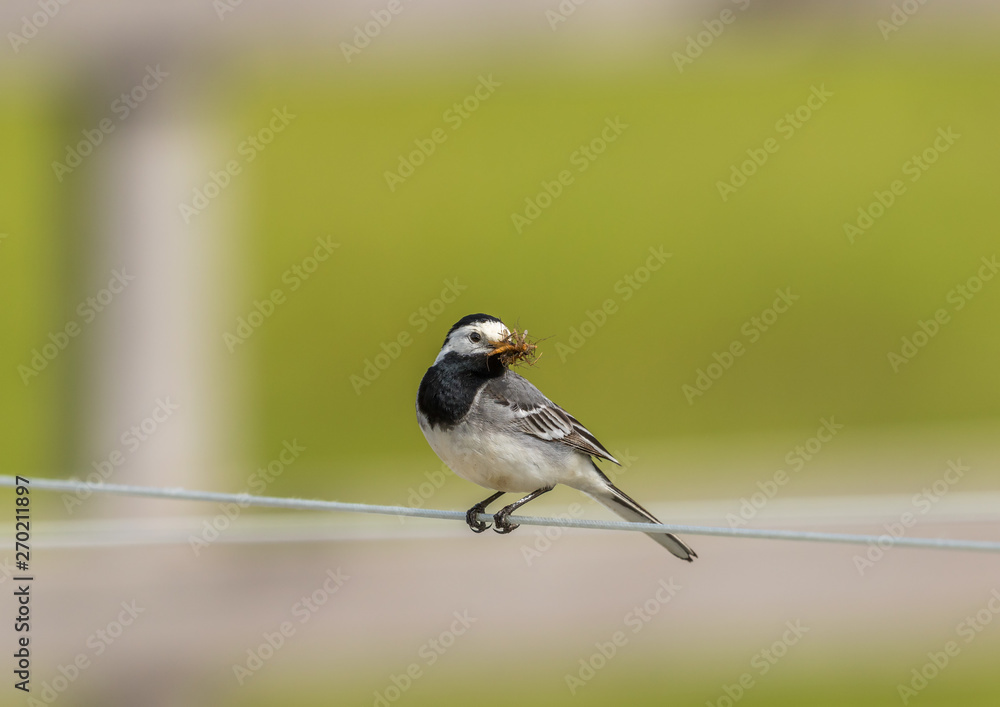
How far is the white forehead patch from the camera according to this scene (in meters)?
2.67

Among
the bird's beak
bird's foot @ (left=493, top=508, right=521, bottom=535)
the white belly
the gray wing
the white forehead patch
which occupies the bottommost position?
bird's foot @ (left=493, top=508, right=521, bottom=535)

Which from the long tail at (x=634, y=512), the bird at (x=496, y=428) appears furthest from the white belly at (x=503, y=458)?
the long tail at (x=634, y=512)

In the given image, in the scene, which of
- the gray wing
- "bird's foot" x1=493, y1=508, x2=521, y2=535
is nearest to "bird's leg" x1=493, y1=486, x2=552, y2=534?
"bird's foot" x1=493, y1=508, x2=521, y2=535

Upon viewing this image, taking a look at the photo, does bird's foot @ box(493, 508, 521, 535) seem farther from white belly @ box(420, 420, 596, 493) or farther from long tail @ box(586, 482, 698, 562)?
long tail @ box(586, 482, 698, 562)

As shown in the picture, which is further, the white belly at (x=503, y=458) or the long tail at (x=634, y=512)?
the long tail at (x=634, y=512)

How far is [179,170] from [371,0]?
2.96 feet

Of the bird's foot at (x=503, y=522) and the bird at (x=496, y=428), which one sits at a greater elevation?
the bird at (x=496, y=428)

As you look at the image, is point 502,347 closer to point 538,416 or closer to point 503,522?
point 538,416

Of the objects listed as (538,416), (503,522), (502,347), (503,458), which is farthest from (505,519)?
(502,347)

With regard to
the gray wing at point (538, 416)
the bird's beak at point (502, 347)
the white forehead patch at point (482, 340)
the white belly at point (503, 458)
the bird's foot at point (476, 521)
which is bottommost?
the bird's foot at point (476, 521)

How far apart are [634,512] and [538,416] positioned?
433 mm

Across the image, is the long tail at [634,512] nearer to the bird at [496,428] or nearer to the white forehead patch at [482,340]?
the bird at [496,428]

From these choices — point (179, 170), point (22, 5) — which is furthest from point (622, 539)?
point (22, 5)

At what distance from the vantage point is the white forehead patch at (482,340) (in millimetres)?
2670
